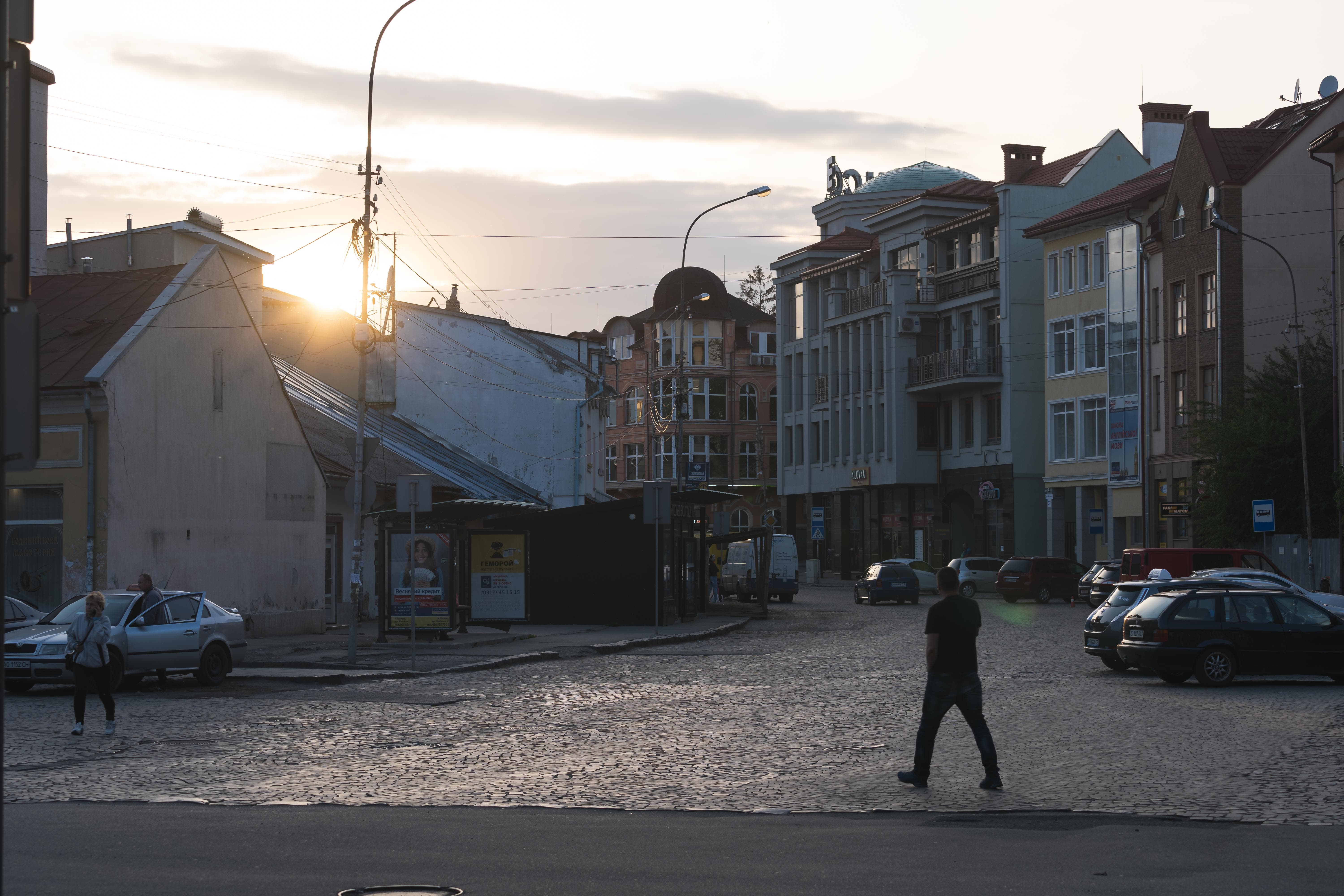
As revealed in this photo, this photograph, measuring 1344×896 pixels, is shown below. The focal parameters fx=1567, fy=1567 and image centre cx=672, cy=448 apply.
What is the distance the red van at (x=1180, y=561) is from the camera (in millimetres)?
33781

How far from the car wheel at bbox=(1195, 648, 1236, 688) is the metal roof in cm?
2265

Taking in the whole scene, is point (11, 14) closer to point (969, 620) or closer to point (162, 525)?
point (969, 620)

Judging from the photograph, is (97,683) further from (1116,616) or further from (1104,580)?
(1104,580)

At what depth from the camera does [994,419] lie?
72.0 m

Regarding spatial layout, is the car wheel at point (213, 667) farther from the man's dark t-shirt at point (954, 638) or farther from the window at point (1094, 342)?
the window at point (1094, 342)

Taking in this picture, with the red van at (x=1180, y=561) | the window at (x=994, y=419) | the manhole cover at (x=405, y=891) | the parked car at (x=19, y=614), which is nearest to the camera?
the manhole cover at (x=405, y=891)

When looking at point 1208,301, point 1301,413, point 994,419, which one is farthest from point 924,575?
point 1301,413

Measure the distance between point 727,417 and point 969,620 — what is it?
97082mm

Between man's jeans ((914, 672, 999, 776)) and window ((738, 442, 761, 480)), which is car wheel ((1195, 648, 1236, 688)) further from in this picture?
window ((738, 442, 761, 480))

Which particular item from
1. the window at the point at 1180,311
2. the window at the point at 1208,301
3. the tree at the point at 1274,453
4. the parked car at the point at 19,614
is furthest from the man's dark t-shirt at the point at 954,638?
the window at the point at 1180,311

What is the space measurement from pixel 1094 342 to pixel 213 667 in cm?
4796

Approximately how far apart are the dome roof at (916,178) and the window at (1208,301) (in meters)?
33.6

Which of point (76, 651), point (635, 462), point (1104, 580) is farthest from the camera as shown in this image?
point (635, 462)

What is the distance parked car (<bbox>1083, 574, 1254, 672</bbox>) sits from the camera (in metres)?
23.3
